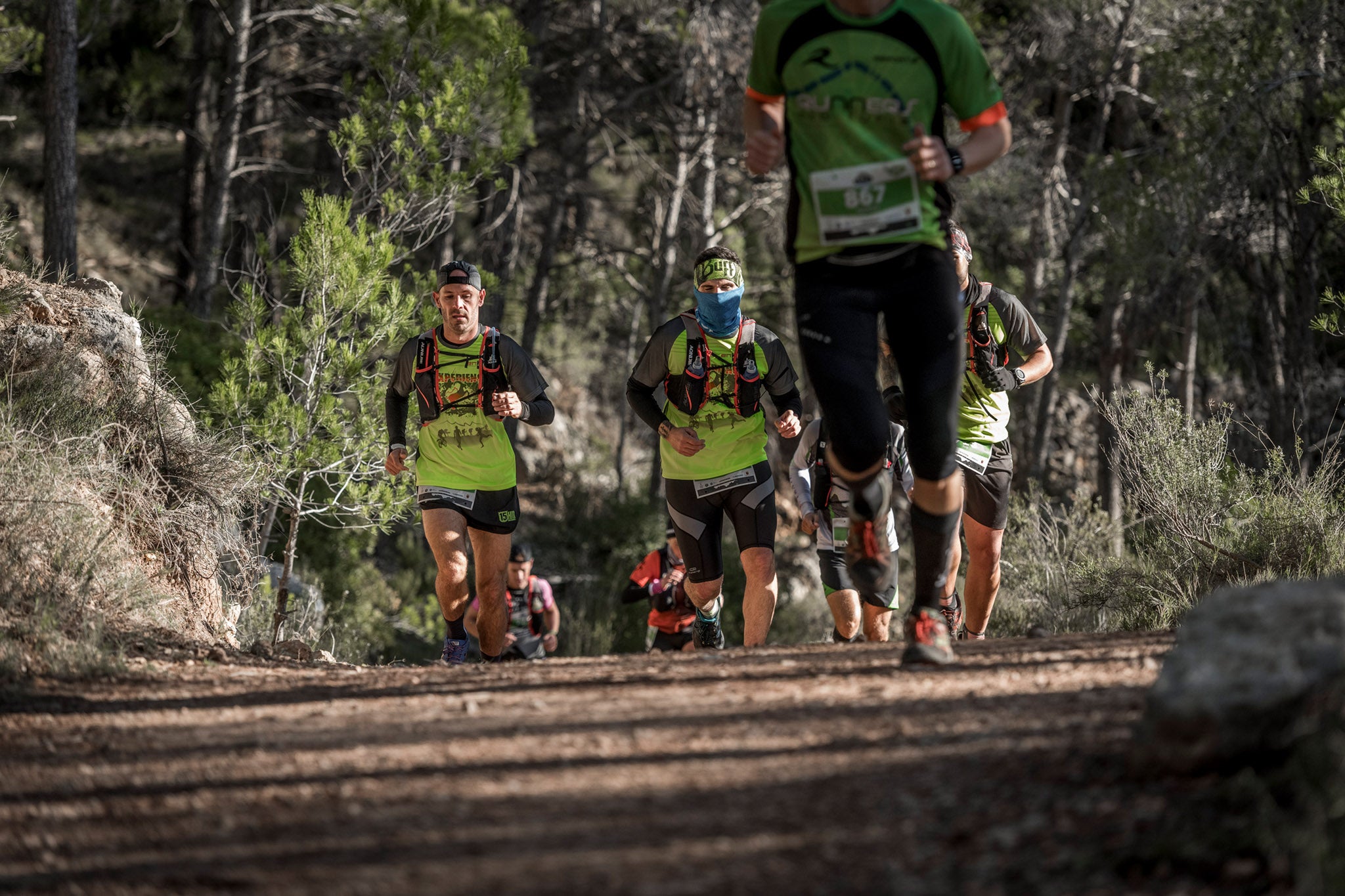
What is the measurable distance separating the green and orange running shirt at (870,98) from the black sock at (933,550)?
101 centimetres

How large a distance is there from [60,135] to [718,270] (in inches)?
335

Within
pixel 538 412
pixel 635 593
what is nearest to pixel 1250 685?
pixel 538 412

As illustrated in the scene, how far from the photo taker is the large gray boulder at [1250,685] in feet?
9.02

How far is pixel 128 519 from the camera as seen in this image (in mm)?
6559

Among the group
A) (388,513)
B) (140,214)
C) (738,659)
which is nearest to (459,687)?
(738,659)

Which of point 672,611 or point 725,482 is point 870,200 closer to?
point 725,482

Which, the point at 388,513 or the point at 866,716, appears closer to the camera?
the point at 866,716

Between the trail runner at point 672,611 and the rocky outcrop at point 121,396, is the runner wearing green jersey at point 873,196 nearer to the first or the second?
the rocky outcrop at point 121,396

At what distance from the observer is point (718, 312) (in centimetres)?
727

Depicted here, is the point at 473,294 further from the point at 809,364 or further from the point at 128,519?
the point at 809,364

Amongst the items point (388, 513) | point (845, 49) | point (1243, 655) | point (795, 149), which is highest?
point (845, 49)

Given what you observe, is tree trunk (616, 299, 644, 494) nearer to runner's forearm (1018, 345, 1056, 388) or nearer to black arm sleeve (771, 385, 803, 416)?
black arm sleeve (771, 385, 803, 416)

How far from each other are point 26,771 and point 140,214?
22.3 metres

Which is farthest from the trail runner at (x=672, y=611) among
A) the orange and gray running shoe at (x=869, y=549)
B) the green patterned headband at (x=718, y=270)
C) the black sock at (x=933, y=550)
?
the orange and gray running shoe at (x=869, y=549)
